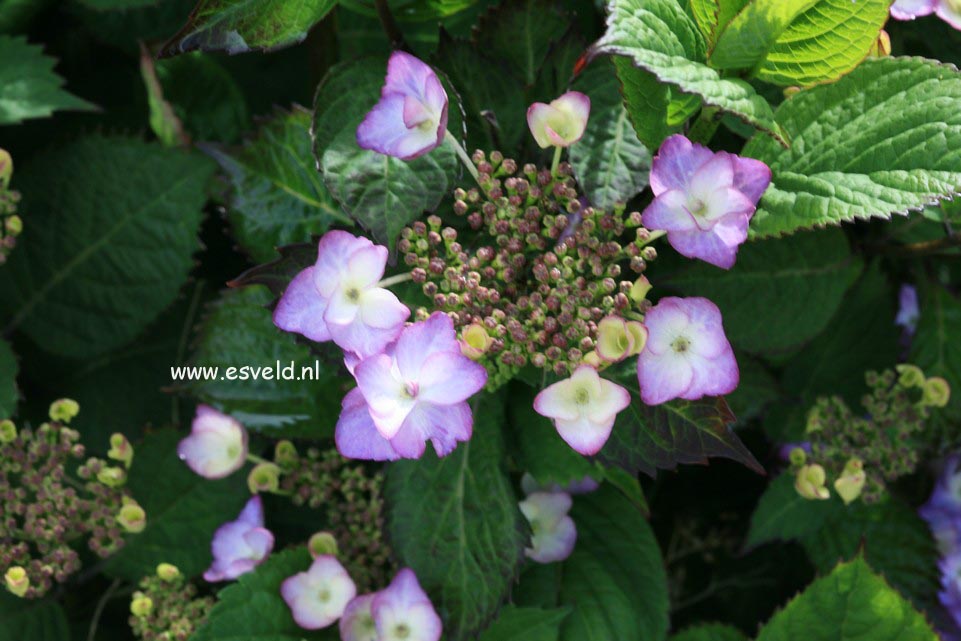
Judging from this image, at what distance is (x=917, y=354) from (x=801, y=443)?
0.56 ft

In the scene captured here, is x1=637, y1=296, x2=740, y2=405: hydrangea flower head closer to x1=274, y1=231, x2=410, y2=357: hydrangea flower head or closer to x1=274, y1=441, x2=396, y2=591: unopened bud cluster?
x1=274, y1=231, x2=410, y2=357: hydrangea flower head

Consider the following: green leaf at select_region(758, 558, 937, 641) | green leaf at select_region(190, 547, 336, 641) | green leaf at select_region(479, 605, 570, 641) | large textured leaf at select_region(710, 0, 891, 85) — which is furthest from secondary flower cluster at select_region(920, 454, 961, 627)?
green leaf at select_region(190, 547, 336, 641)

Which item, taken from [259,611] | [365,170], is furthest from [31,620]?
[365,170]

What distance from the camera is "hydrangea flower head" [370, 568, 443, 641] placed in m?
0.86

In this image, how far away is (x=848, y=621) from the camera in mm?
956

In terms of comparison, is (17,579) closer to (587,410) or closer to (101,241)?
(101,241)

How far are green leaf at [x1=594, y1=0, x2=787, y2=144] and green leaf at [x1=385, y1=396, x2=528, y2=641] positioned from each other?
13.7 inches

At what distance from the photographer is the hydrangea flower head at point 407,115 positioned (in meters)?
0.73

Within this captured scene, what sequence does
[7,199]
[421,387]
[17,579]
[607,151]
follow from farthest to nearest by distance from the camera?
[7,199] → [17,579] → [607,151] → [421,387]

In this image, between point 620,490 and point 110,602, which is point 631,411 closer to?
point 620,490

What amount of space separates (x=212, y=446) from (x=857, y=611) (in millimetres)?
644

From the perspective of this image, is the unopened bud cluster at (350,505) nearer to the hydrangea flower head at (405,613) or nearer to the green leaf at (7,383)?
the hydrangea flower head at (405,613)

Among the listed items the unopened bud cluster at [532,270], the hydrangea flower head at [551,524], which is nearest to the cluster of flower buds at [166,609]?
the hydrangea flower head at [551,524]

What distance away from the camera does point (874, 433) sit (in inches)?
41.6
